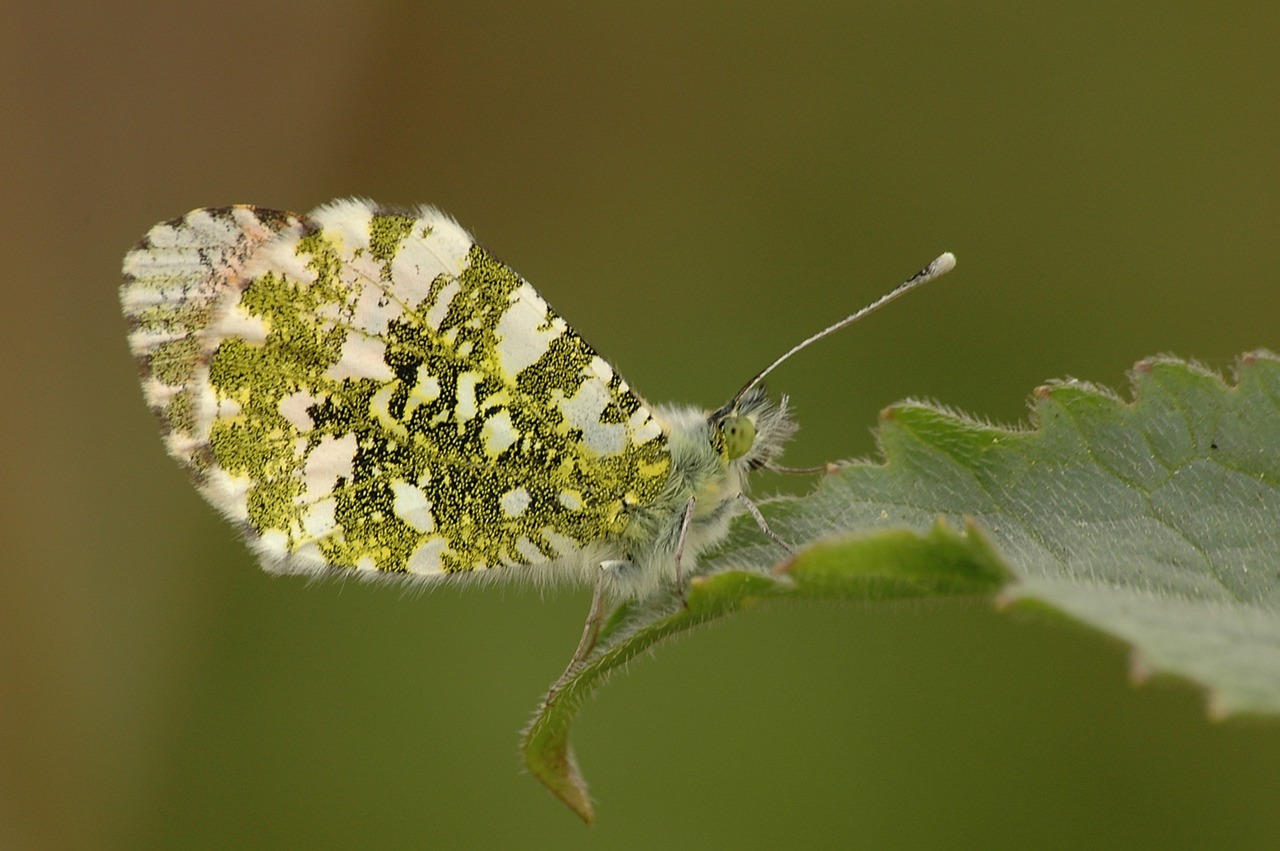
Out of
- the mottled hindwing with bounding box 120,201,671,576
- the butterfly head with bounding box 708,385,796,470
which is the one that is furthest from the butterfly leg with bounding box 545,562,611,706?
the butterfly head with bounding box 708,385,796,470

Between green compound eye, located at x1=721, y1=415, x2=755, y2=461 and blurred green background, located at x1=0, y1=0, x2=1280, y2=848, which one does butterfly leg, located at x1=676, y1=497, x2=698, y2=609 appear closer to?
green compound eye, located at x1=721, y1=415, x2=755, y2=461

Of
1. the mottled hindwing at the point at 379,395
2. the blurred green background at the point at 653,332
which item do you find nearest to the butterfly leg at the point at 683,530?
the mottled hindwing at the point at 379,395

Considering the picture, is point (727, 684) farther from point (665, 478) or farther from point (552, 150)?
point (552, 150)

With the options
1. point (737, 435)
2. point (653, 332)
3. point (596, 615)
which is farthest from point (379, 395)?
point (653, 332)

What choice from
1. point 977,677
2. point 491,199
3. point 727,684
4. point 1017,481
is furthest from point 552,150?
point 1017,481

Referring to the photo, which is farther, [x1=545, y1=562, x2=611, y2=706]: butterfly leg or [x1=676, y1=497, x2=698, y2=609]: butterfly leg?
[x1=545, y1=562, x2=611, y2=706]: butterfly leg
